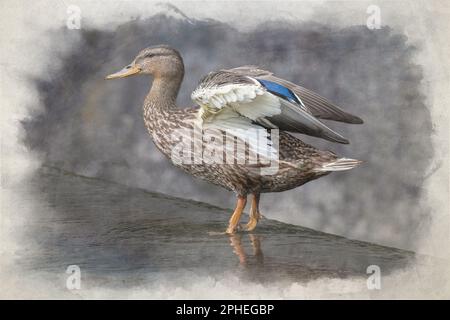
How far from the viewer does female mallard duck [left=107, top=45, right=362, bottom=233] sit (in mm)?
6184

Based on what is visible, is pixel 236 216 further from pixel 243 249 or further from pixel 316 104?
pixel 316 104

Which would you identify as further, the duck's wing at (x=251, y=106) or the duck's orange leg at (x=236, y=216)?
the duck's orange leg at (x=236, y=216)

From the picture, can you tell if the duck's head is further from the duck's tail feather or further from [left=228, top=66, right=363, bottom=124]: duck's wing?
the duck's tail feather

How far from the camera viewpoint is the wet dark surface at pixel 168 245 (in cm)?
602

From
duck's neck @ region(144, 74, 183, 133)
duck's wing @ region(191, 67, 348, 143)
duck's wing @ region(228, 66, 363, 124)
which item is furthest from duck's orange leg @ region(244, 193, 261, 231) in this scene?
duck's neck @ region(144, 74, 183, 133)

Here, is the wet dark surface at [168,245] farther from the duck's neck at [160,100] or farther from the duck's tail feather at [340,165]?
the duck's neck at [160,100]

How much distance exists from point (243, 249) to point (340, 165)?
3.20ft

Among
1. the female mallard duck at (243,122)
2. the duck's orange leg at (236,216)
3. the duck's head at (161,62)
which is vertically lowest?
the duck's orange leg at (236,216)

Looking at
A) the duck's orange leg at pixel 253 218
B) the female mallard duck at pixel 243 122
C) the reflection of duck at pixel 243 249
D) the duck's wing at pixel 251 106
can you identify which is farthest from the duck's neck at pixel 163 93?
the reflection of duck at pixel 243 249

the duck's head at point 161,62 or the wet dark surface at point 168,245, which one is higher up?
the duck's head at point 161,62

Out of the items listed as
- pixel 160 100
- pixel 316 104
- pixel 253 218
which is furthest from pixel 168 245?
pixel 316 104

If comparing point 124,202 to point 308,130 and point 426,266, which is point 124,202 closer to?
point 308,130

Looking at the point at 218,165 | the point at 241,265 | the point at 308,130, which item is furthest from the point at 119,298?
the point at 308,130

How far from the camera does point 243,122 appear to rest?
6.45m
